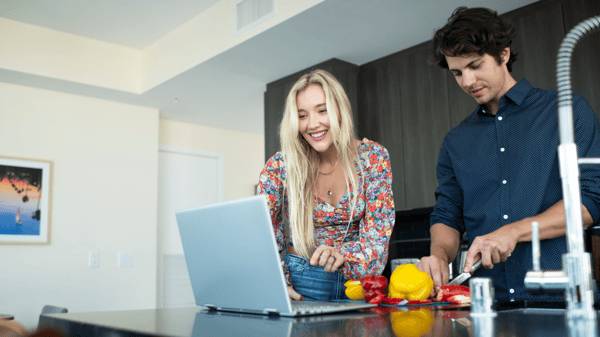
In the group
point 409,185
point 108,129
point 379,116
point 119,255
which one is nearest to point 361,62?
point 379,116

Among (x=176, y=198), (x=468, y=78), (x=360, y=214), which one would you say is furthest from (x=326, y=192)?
(x=176, y=198)

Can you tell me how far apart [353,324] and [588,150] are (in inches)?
36.0

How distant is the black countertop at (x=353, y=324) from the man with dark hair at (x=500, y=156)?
0.44 meters

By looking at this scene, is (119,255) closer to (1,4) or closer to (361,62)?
(1,4)

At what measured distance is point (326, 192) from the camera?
64.0 inches

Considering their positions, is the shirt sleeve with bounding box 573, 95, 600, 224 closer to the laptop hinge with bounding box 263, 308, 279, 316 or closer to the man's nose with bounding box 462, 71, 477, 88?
the man's nose with bounding box 462, 71, 477, 88

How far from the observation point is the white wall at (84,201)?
13.0ft

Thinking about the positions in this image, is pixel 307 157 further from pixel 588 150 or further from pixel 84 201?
pixel 84 201

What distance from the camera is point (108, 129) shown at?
452 cm

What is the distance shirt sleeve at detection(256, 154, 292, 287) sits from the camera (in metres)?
1.63

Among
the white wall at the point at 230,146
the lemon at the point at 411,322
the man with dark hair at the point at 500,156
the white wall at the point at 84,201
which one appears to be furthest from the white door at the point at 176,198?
the lemon at the point at 411,322

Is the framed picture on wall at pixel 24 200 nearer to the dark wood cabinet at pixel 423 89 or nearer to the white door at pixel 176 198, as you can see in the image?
the white door at pixel 176 198

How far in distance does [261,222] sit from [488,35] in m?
0.90

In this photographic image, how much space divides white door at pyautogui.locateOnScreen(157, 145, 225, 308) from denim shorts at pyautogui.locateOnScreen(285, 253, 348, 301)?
3.81 m
